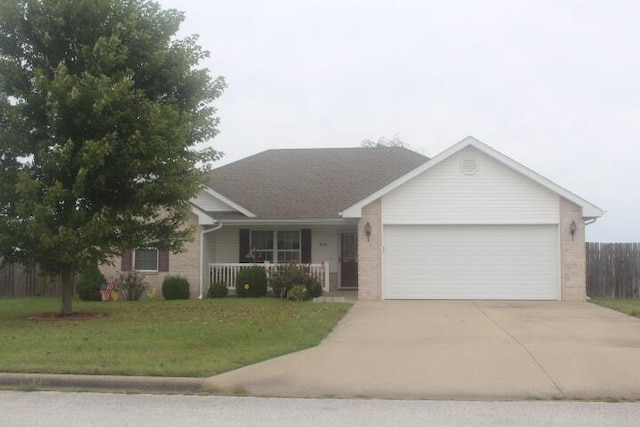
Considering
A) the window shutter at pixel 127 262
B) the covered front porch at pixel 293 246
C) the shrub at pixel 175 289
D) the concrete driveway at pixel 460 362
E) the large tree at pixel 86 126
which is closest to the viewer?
the concrete driveway at pixel 460 362

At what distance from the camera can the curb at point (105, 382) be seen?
8.45 metres

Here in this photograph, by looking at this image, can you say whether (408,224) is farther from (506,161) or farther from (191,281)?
(191,281)

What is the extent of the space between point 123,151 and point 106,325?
352 cm

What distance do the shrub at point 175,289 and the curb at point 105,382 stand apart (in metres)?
11.8

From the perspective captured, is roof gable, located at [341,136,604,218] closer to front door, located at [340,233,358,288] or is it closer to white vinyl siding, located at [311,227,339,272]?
white vinyl siding, located at [311,227,339,272]

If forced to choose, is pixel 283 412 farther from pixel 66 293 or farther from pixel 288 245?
pixel 288 245

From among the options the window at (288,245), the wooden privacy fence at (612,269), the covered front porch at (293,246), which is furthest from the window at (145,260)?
the wooden privacy fence at (612,269)

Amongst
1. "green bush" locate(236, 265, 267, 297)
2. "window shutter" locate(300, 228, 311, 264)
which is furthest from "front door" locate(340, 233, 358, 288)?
"green bush" locate(236, 265, 267, 297)

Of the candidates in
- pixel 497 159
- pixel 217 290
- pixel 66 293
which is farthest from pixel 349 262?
pixel 66 293

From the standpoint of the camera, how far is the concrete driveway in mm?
8336

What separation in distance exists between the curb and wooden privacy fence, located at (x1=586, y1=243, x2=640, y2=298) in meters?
16.4

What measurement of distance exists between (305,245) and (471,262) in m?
6.24

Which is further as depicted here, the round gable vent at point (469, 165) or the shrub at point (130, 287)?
the shrub at point (130, 287)

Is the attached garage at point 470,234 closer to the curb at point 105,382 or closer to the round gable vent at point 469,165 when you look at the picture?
the round gable vent at point 469,165
